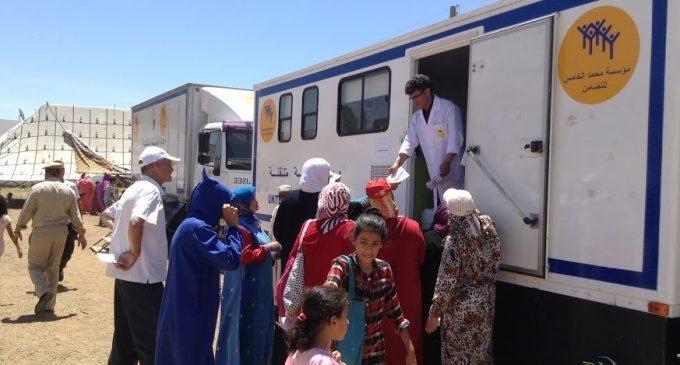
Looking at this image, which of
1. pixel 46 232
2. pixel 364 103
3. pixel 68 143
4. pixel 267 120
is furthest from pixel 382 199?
pixel 68 143

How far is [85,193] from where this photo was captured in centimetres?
2086

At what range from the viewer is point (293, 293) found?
10.9 feet

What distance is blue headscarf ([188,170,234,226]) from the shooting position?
11.9 feet

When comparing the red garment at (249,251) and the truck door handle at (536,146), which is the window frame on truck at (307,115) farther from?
the truck door handle at (536,146)

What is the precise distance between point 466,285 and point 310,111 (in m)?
3.41

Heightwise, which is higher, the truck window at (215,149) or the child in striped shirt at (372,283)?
the truck window at (215,149)

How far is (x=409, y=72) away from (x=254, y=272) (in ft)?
7.16

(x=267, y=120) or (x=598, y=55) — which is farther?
(x=267, y=120)

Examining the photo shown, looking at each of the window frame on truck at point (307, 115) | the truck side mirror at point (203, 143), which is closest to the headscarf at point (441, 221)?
the window frame on truck at point (307, 115)

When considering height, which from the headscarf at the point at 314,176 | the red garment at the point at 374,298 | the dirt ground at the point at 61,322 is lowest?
the dirt ground at the point at 61,322

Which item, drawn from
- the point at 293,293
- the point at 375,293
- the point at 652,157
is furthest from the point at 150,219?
the point at 652,157

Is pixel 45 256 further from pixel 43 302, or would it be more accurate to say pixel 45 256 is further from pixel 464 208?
pixel 464 208

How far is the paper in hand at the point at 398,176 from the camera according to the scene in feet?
15.4

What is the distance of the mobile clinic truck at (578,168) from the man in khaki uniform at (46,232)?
4630 millimetres
